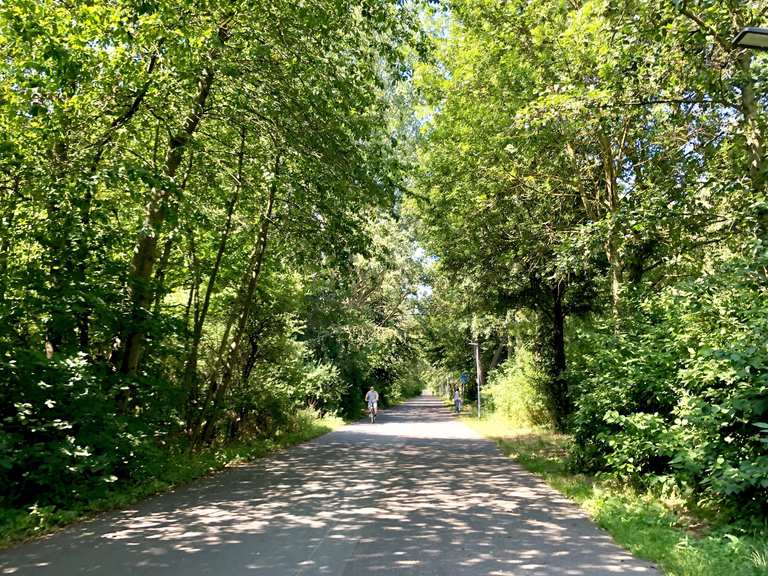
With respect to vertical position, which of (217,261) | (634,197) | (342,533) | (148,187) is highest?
(634,197)

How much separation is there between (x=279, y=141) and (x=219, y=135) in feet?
7.96

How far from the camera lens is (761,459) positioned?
16.7 ft

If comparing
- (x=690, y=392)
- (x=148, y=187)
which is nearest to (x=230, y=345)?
(x=148, y=187)

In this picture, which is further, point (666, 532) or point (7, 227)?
point (7, 227)

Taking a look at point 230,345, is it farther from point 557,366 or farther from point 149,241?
point 557,366

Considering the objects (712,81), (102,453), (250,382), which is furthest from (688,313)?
(250,382)

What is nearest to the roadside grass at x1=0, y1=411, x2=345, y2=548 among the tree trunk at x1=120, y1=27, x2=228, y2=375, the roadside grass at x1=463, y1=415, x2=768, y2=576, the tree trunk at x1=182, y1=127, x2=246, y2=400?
the tree trunk at x1=182, y1=127, x2=246, y2=400

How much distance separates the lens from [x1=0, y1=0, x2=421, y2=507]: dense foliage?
23.7 feet

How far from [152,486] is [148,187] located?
4.84m

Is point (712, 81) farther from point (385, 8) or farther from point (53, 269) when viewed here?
point (53, 269)

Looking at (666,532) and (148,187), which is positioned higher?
(148,187)

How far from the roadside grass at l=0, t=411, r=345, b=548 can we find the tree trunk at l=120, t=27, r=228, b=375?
2006 mm

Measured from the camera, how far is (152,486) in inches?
354

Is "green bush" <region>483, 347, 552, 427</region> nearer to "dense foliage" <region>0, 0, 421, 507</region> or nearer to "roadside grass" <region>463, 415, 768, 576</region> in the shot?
"roadside grass" <region>463, 415, 768, 576</region>
